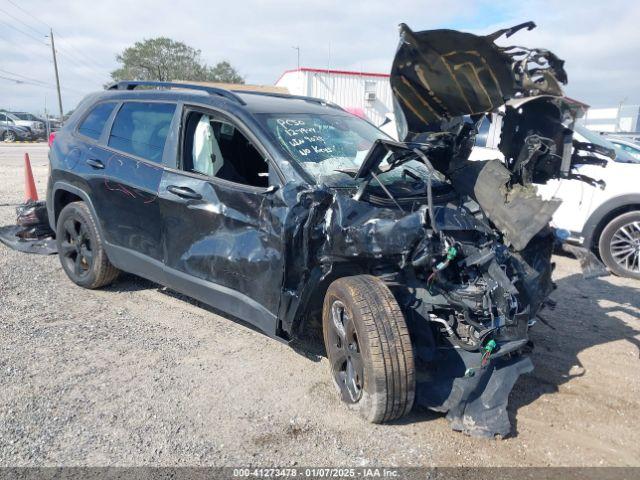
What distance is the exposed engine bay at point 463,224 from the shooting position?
9.78 feet

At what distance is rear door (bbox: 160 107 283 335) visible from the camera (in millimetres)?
3451

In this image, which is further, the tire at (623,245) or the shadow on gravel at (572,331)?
the tire at (623,245)

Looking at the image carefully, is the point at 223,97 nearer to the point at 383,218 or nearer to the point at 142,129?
the point at 142,129

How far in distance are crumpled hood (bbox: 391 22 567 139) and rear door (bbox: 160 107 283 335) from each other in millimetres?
1177

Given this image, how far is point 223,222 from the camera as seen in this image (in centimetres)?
369

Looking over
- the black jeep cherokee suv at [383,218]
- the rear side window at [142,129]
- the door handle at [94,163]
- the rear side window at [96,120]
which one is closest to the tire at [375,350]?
the black jeep cherokee suv at [383,218]

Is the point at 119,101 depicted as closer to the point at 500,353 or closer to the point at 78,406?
the point at 78,406

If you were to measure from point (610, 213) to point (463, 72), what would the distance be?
4.10m

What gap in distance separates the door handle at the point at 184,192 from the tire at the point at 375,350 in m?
1.31

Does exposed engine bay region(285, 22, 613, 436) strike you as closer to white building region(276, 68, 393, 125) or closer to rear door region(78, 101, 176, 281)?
rear door region(78, 101, 176, 281)

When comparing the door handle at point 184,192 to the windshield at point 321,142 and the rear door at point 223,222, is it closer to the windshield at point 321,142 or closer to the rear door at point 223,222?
the rear door at point 223,222

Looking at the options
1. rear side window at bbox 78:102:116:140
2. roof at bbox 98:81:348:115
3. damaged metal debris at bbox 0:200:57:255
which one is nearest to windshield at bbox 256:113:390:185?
roof at bbox 98:81:348:115

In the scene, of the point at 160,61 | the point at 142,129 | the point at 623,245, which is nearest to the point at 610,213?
the point at 623,245

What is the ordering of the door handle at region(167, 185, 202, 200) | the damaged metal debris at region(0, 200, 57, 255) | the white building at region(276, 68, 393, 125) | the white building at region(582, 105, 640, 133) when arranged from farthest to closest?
the white building at region(582, 105, 640, 133) < the white building at region(276, 68, 393, 125) < the damaged metal debris at region(0, 200, 57, 255) < the door handle at region(167, 185, 202, 200)
